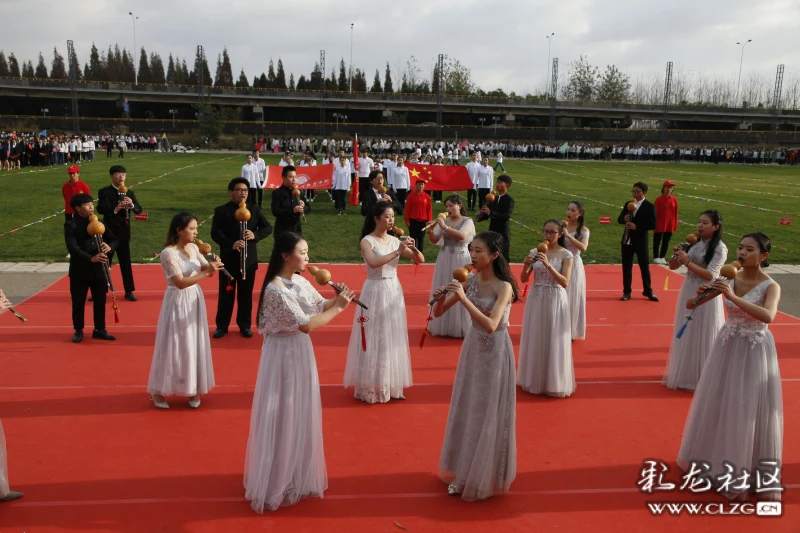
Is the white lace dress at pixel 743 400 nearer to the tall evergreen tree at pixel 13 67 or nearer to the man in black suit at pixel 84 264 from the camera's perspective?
the man in black suit at pixel 84 264

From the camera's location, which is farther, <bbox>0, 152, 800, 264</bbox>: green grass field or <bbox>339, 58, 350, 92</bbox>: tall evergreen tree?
<bbox>339, 58, 350, 92</bbox>: tall evergreen tree

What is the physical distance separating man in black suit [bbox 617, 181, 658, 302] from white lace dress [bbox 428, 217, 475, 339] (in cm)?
382

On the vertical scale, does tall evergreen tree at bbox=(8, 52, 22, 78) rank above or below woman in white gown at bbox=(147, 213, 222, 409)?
above

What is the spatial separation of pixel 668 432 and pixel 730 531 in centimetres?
185

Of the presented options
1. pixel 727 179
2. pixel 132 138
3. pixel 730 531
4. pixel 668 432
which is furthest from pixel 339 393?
pixel 132 138

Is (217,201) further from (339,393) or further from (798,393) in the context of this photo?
(798,393)

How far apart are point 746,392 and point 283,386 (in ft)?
12.8

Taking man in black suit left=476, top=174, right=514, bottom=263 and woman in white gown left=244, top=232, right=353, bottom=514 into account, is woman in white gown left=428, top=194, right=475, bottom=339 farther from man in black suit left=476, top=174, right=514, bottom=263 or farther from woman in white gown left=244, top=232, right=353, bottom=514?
woman in white gown left=244, top=232, right=353, bottom=514

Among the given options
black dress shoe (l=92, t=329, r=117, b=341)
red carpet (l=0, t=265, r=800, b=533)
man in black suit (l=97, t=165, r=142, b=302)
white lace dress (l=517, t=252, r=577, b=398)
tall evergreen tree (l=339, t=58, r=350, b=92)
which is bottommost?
red carpet (l=0, t=265, r=800, b=533)

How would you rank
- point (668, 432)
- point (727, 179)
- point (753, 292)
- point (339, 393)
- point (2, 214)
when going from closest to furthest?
1. point (753, 292)
2. point (668, 432)
3. point (339, 393)
4. point (2, 214)
5. point (727, 179)

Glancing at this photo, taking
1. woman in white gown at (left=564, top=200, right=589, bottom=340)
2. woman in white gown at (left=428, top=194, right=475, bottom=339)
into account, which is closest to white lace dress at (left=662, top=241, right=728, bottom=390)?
→ woman in white gown at (left=564, top=200, right=589, bottom=340)

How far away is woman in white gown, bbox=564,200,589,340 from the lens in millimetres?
9648

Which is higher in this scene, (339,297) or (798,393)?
(339,297)

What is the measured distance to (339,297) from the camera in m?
4.95
